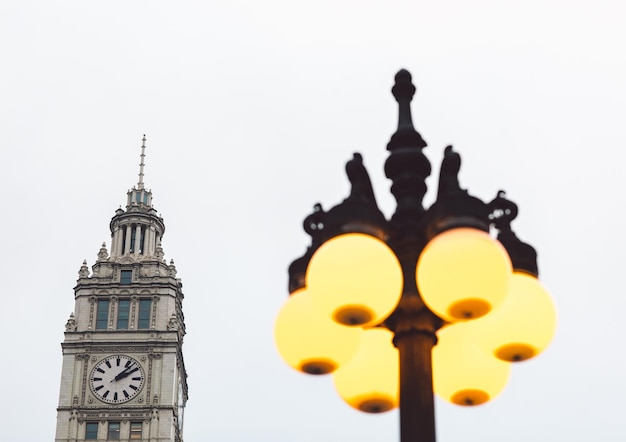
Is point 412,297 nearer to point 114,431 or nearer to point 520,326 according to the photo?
point 520,326

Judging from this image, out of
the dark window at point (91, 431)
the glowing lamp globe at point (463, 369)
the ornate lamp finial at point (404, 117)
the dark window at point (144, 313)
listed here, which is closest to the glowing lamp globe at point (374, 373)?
the glowing lamp globe at point (463, 369)

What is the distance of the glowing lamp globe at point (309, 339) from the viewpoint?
9188 millimetres

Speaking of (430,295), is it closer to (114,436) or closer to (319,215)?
(319,215)

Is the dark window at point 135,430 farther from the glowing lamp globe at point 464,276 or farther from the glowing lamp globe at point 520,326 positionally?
the glowing lamp globe at point 464,276

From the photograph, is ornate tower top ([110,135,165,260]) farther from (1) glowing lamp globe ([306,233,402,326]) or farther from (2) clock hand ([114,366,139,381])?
(1) glowing lamp globe ([306,233,402,326])

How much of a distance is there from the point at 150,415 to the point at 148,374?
10.4 feet

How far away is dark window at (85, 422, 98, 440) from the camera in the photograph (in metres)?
80.8

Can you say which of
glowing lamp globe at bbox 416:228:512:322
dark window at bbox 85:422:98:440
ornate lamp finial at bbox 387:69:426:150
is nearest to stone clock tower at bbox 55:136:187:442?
dark window at bbox 85:422:98:440

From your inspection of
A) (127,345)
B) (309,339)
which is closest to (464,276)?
(309,339)

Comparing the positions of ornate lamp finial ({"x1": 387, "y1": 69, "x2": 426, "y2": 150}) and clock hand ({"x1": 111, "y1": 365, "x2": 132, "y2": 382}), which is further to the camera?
clock hand ({"x1": 111, "y1": 365, "x2": 132, "y2": 382})

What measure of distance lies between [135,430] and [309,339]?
2917 inches

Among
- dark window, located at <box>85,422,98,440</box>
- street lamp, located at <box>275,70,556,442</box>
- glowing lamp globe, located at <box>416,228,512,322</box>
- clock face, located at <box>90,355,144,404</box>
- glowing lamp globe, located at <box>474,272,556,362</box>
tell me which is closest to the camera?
glowing lamp globe, located at <box>416,228,512,322</box>

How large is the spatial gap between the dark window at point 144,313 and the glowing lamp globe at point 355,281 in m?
78.4

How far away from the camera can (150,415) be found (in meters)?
81.5
